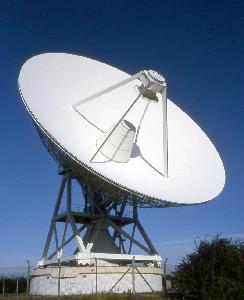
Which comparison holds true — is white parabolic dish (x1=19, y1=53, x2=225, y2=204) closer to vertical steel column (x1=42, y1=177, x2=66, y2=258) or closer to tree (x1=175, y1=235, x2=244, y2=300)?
vertical steel column (x1=42, y1=177, x2=66, y2=258)

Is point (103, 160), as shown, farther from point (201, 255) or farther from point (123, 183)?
point (201, 255)

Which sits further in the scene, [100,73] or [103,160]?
[100,73]

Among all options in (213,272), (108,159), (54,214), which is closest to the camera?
(213,272)

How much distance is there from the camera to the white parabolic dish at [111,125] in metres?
28.0

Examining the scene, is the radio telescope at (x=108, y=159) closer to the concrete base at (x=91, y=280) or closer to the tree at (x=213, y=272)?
the concrete base at (x=91, y=280)

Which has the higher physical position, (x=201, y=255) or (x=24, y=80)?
(x=24, y=80)

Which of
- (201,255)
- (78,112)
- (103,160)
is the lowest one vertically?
(201,255)

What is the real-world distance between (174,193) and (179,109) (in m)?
10.6

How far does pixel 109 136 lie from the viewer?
3098 cm

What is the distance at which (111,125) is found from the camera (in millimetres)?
33562

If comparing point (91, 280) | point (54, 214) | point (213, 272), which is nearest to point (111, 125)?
point (54, 214)

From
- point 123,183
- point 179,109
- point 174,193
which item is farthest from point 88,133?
point 179,109

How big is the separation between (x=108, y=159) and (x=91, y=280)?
941 centimetres

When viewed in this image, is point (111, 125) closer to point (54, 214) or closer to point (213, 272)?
point (54, 214)
